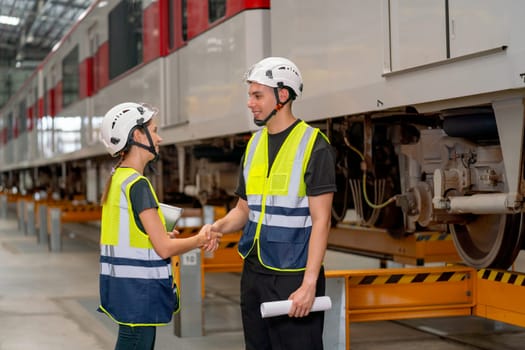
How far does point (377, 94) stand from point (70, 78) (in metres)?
12.4

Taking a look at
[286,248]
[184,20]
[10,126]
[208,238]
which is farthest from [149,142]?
[10,126]

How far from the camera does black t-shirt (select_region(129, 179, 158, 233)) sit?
128 inches

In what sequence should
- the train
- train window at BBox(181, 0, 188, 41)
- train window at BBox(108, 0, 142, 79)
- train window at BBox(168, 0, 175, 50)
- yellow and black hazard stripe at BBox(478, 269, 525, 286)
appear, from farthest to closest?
train window at BBox(108, 0, 142, 79), train window at BBox(168, 0, 175, 50), train window at BBox(181, 0, 188, 41), yellow and black hazard stripe at BBox(478, 269, 525, 286), the train

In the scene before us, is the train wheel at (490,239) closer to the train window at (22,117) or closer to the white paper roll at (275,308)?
the white paper roll at (275,308)

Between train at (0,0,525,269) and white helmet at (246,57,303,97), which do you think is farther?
train at (0,0,525,269)

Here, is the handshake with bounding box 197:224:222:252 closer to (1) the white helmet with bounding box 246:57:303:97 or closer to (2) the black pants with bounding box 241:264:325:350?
(2) the black pants with bounding box 241:264:325:350

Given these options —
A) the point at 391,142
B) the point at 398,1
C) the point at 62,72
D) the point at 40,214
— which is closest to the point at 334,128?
the point at 391,142

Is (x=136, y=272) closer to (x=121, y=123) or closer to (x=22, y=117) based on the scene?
(x=121, y=123)

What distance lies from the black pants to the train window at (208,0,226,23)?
3.69m

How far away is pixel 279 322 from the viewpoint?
324 centimetres

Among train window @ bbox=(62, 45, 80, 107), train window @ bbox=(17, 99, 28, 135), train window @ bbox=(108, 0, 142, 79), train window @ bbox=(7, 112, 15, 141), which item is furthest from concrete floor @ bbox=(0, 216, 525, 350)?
train window @ bbox=(7, 112, 15, 141)

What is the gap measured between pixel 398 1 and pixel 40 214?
12.4 m

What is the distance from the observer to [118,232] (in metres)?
3.32

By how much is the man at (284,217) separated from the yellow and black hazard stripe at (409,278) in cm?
164
